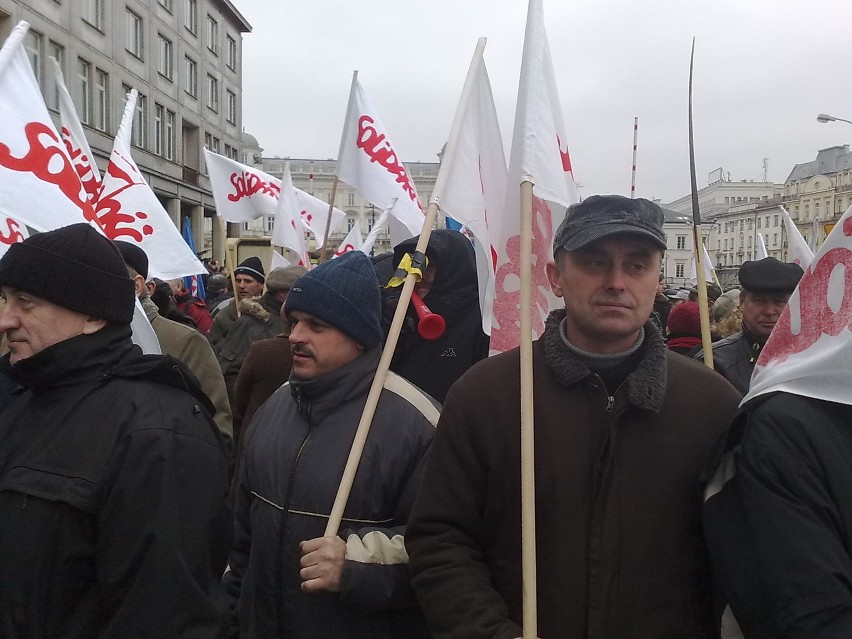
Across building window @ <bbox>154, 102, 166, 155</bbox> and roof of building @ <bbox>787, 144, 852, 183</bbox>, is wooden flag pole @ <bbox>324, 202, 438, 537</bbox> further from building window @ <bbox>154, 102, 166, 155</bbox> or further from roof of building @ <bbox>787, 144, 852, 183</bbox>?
roof of building @ <bbox>787, 144, 852, 183</bbox>

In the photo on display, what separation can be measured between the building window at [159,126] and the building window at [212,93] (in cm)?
518

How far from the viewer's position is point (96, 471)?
6.54 ft

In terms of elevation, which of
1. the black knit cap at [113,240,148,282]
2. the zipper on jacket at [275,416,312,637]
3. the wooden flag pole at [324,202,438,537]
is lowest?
the zipper on jacket at [275,416,312,637]

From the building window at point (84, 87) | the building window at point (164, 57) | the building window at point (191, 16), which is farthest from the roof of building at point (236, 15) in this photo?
the building window at point (84, 87)

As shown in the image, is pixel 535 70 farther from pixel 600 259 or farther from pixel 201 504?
pixel 201 504

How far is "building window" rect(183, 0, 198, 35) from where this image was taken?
1406 inches

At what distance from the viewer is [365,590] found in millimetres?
2348

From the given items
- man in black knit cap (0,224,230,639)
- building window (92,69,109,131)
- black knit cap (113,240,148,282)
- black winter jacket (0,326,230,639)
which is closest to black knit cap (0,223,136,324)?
man in black knit cap (0,224,230,639)

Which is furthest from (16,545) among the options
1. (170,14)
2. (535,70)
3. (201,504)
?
(170,14)

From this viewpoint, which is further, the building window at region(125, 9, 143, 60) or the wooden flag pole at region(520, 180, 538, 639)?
the building window at region(125, 9, 143, 60)

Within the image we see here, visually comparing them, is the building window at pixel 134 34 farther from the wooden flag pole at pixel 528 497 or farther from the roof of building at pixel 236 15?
the wooden flag pole at pixel 528 497

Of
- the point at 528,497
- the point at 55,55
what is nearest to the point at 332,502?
→ the point at 528,497

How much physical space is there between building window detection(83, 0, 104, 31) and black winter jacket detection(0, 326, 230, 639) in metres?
28.1

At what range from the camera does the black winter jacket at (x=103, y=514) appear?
6.35 ft
